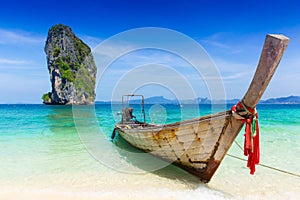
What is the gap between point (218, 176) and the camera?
4.82m

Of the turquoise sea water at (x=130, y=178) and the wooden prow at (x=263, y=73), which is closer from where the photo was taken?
the wooden prow at (x=263, y=73)

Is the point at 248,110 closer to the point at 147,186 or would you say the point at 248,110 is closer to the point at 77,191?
the point at 147,186

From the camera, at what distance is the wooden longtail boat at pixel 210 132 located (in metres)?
2.75

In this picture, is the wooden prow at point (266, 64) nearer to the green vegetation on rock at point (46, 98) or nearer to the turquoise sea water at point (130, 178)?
the turquoise sea water at point (130, 178)

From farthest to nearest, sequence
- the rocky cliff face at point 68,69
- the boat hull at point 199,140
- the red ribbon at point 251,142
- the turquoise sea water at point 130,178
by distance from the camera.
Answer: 1. the rocky cliff face at point 68,69
2. the turquoise sea water at point 130,178
3. the boat hull at point 199,140
4. the red ribbon at point 251,142

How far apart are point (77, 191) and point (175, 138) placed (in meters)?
2.23

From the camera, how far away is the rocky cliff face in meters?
62.9

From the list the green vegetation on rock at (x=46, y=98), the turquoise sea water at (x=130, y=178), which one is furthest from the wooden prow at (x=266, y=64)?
the green vegetation on rock at (x=46, y=98)

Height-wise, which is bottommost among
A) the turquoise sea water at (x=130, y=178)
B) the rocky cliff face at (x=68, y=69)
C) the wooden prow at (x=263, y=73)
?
the turquoise sea water at (x=130, y=178)

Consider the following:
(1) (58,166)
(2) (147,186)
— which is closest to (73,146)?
(1) (58,166)

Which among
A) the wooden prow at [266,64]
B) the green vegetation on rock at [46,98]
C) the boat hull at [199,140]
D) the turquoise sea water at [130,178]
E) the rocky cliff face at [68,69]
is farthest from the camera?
the green vegetation on rock at [46,98]

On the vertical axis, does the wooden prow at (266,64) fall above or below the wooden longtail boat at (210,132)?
above

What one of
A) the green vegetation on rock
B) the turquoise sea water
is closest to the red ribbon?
the turquoise sea water

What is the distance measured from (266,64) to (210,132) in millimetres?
1535
